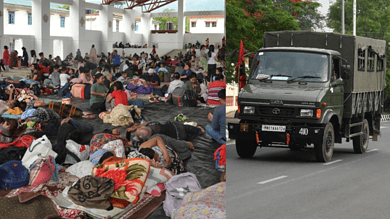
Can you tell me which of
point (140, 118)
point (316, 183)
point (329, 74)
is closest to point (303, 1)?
point (329, 74)

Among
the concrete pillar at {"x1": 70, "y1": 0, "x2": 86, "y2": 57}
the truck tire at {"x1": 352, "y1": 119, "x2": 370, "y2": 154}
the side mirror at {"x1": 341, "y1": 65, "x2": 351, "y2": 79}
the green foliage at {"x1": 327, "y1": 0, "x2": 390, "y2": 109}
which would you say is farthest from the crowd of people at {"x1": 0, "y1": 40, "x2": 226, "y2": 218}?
the green foliage at {"x1": 327, "y1": 0, "x2": 390, "y2": 109}

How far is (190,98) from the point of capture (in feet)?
12.1

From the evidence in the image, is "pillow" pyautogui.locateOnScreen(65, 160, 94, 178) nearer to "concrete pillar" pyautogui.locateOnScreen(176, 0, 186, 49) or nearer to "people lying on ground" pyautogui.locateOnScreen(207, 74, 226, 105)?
"people lying on ground" pyautogui.locateOnScreen(207, 74, 226, 105)

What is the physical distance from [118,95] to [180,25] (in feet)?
2.11

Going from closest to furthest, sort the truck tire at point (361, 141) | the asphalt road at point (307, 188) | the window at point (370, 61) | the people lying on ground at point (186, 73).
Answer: the people lying on ground at point (186, 73) → the asphalt road at point (307, 188) → the window at point (370, 61) → the truck tire at point (361, 141)

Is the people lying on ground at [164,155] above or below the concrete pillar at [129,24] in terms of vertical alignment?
below

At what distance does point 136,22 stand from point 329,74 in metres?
6.03

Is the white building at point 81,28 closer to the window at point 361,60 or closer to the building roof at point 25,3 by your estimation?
the building roof at point 25,3

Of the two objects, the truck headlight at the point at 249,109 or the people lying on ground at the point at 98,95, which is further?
the truck headlight at the point at 249,109

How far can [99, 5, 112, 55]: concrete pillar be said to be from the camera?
140 inches

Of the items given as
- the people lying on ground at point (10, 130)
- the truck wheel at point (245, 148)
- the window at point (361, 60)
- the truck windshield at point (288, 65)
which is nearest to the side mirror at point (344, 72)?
the truck windshield at point (288, 65)

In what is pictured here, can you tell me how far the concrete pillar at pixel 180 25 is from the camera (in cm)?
352

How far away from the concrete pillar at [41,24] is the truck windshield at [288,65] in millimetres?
5921

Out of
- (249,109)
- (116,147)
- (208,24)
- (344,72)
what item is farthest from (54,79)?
(344,72)
